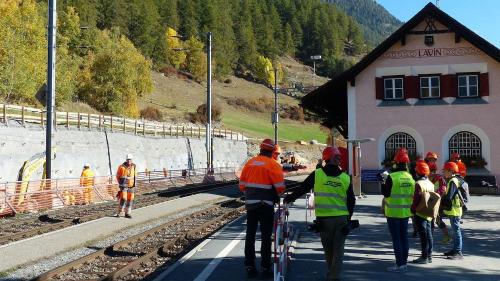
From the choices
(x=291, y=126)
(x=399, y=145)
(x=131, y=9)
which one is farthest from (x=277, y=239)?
(x=131, y=9)

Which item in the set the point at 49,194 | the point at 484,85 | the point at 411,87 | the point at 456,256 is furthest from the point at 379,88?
the point at 456,256

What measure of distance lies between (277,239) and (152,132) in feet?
128

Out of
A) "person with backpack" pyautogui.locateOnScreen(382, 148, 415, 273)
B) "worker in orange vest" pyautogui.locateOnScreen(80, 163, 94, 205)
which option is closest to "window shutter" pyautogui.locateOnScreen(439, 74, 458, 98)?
"worker in orange vest" pyautogui.locateOnScreen(80, 163, 94, 205)

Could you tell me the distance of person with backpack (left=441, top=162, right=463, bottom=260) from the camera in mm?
9609

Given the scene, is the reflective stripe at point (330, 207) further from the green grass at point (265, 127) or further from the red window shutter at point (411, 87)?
the green grass at point (265, 127)

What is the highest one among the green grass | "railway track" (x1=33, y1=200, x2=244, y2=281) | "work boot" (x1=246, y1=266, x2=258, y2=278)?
the green grass

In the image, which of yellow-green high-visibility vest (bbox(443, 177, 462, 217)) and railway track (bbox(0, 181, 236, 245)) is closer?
yellow-green high-visibility vest (bbox(443, 177, 462, 217))

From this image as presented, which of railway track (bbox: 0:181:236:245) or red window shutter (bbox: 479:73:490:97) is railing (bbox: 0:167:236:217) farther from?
red window shutter (bbox: 479:73:490:97)

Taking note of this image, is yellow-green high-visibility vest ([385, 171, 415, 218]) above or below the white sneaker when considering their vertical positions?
above

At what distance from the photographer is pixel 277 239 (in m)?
7.23

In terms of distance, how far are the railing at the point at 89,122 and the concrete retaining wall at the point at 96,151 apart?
2.20 ft

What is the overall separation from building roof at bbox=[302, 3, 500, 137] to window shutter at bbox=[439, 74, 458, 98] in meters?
1.81

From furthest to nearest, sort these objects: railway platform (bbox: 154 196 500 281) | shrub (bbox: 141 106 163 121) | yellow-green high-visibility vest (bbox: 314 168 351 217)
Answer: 1. shrub (bbox: 141 106 163 121)
2. railway platform (bbox: 154 196 500 281)
3. yellow-green high-visibility vest (bbox: 314 168 351 217)

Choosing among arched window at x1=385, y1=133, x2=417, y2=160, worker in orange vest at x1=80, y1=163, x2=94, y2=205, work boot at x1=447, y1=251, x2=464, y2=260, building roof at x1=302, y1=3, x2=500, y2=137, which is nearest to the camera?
work boot at x1=447, y1=251, x2=464, y2=260
